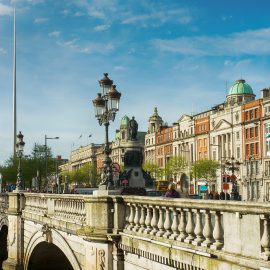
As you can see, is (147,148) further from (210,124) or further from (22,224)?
(22,224)

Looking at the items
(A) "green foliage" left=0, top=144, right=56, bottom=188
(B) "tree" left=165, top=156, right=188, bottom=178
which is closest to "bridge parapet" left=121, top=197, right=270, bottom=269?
(A) "green foliage" left=0, top=144, right=56, bottom=188

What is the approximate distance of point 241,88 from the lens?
98.6m

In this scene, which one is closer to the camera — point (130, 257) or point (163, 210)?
point (163, 210)

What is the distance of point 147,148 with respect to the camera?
135500 mm

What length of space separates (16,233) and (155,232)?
58.6 ft

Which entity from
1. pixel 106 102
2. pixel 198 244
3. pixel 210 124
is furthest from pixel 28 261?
pixel 210 124

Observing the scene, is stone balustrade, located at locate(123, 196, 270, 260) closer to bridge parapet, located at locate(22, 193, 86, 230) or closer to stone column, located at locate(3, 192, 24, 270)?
bridge parapet, located at locate(22, 193, 86, 230)

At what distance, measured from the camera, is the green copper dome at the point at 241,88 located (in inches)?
3869

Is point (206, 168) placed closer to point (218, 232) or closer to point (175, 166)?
point (175, 166)

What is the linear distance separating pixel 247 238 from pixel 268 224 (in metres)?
0.57

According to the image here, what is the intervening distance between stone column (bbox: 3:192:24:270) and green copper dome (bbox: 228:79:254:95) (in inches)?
2914

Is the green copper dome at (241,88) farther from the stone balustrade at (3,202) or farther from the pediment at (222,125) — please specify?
the stone balustrade at (3,202)

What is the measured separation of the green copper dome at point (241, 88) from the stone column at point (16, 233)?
74.0 m

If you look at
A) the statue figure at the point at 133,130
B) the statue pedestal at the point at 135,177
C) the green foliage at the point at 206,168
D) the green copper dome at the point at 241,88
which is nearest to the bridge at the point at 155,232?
the statue pedestal at the point at 135,177
